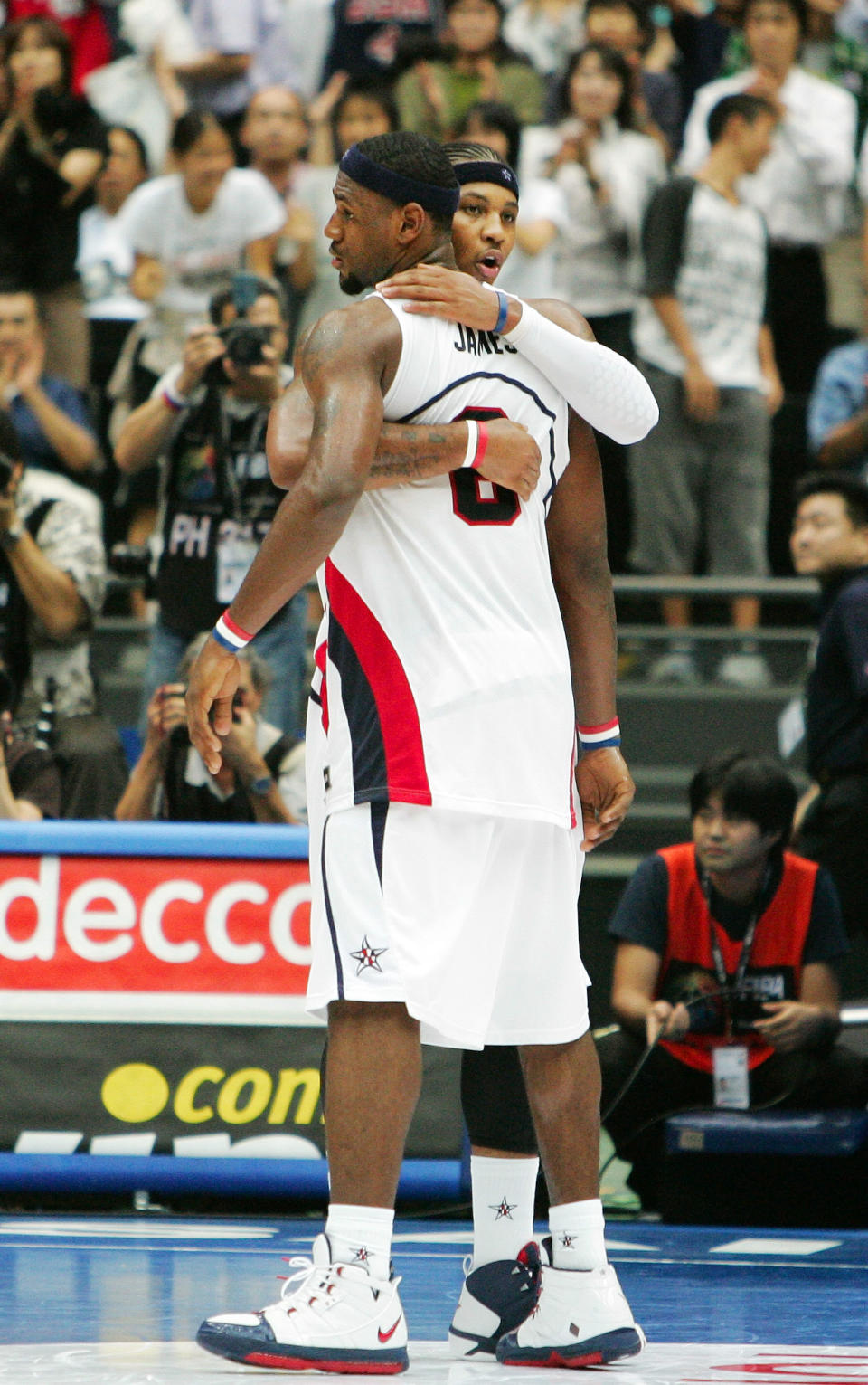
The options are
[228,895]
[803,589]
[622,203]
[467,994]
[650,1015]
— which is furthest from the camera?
[622,203]

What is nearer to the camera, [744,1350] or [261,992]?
[744,1350]

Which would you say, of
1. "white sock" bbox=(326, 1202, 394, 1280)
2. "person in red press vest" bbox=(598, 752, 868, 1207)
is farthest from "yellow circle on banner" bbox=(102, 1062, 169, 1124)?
"white sock" bbox=(326, 1202, 394, 1280)

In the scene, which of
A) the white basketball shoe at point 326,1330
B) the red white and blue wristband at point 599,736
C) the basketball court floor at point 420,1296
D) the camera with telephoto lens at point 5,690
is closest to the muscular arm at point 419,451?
the red white and blue wristband at point 599,736

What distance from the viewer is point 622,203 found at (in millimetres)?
9156

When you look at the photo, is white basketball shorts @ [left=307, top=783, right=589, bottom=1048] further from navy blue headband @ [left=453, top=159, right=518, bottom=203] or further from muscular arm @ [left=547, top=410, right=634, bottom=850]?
navy blue headband @ [left=453, top=159, right=518, bottom=203]

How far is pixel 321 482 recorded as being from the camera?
3.22 metres

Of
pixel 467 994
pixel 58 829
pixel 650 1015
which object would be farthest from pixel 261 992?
pixel 467 994

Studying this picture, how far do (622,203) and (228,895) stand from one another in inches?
198

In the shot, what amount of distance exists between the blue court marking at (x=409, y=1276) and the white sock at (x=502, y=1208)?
25cm

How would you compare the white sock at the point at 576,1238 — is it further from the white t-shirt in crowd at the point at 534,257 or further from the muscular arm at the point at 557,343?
the white t-shirt in crowd at the point at 534,257

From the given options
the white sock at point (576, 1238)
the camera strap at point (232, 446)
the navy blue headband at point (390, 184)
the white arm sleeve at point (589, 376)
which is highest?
the camera strap at point (232, 446)

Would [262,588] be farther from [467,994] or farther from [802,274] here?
[802,274]

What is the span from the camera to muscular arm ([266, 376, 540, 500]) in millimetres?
3330

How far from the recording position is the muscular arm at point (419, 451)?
10.9 ft
